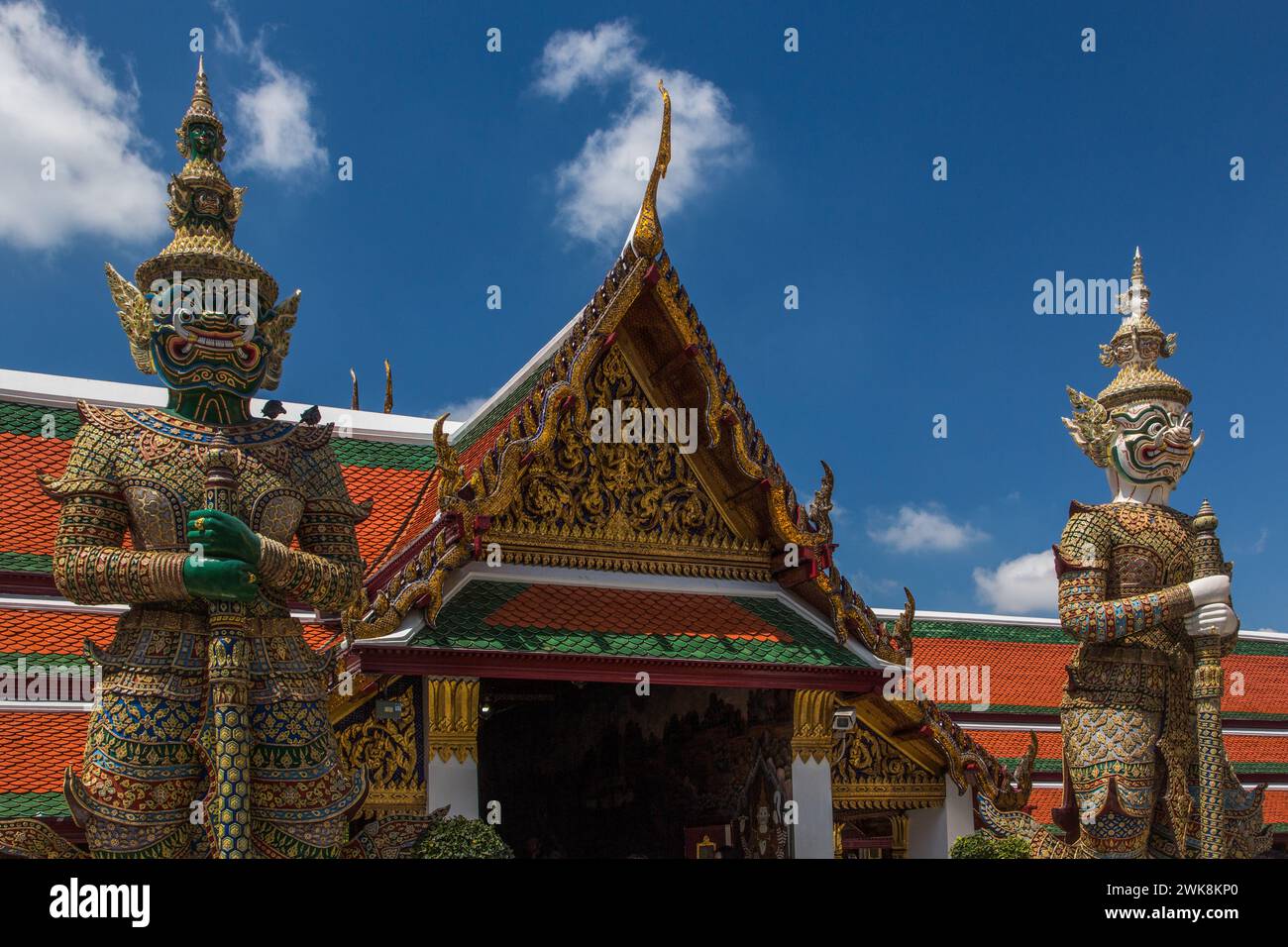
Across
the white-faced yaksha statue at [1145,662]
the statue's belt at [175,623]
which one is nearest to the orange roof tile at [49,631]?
the statue's belt at [175,623]

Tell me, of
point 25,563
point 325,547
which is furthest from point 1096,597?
point 25,563

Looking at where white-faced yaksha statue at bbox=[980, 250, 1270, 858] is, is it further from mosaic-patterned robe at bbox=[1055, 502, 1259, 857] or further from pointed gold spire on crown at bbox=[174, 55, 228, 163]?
pointed gold spire on crown at bbox=[174, 55, 228, 163]

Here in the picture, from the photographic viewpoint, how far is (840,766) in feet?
31.4

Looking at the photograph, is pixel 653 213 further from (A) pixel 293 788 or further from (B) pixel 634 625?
(A) pixel 293 788

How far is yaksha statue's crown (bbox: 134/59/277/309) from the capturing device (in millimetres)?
6957

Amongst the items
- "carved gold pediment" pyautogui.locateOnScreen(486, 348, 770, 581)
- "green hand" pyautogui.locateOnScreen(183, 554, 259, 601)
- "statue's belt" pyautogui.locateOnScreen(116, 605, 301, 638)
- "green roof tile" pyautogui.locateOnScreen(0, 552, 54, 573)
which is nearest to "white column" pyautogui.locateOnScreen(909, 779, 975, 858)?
"carved gold pediment" pyautogui.locateOnScreen(486, 348, 770, 581)

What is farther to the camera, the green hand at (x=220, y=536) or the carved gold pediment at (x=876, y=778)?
the carved gold pediment at (x=876, y=778)

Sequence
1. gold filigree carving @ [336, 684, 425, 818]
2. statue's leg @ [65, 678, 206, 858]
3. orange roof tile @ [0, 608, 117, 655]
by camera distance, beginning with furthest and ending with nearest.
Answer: orange roof tile @ [0, 608, 117, 655] < gold filigree carving @ [336, 684, 425, 818] < statue's leg @ [65, 678, 206, 858]

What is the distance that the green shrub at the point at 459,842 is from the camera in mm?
7441

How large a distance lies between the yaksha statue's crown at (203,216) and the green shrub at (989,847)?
231 inches

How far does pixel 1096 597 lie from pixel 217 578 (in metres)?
5.78

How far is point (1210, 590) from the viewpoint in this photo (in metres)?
8.84

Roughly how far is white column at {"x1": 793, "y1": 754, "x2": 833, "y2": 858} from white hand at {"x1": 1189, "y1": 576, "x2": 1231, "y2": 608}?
2.67 metres

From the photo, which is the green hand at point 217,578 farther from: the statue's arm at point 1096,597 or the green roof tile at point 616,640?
the statue's arm at point 1096,597
